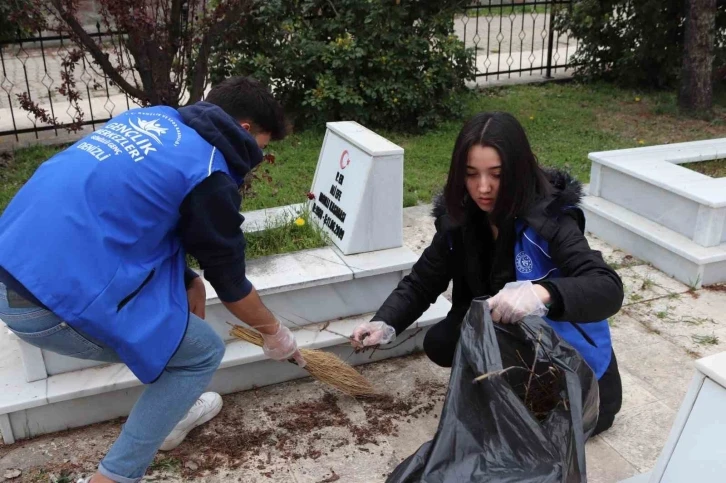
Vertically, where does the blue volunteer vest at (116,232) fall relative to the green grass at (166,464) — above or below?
above

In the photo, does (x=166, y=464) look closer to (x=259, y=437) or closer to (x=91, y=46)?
(x=259, y=437)

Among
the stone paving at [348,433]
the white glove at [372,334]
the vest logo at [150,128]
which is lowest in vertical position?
the stone paving at [348,433]

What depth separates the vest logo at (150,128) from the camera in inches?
75.1

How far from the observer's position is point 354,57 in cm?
616

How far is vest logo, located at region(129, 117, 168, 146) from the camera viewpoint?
191 centimetres

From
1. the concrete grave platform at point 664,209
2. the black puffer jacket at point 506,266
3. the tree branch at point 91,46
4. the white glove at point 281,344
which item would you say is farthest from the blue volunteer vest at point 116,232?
the concrete grave platform at point 664,209

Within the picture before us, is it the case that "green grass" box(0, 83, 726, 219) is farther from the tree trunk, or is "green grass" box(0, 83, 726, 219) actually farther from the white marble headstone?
the white marble headstone

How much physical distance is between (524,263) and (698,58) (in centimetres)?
564

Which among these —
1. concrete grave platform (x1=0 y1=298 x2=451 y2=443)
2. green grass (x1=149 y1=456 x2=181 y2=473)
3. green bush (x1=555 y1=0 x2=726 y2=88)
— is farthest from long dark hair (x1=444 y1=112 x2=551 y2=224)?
green bush (x1=555 y1=0 x2=726 y2=88)

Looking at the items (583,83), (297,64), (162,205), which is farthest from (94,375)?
(583,83)

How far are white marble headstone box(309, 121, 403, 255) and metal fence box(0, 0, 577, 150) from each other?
65.8 inches

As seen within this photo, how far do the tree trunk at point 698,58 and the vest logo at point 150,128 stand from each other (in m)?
6.23

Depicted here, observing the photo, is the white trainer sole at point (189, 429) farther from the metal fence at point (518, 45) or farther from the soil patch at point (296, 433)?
the metal fence at point (518, 45)

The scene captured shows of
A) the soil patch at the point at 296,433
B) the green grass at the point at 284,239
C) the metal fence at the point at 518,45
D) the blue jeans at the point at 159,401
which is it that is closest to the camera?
the blue jeans at the point at 159,401
